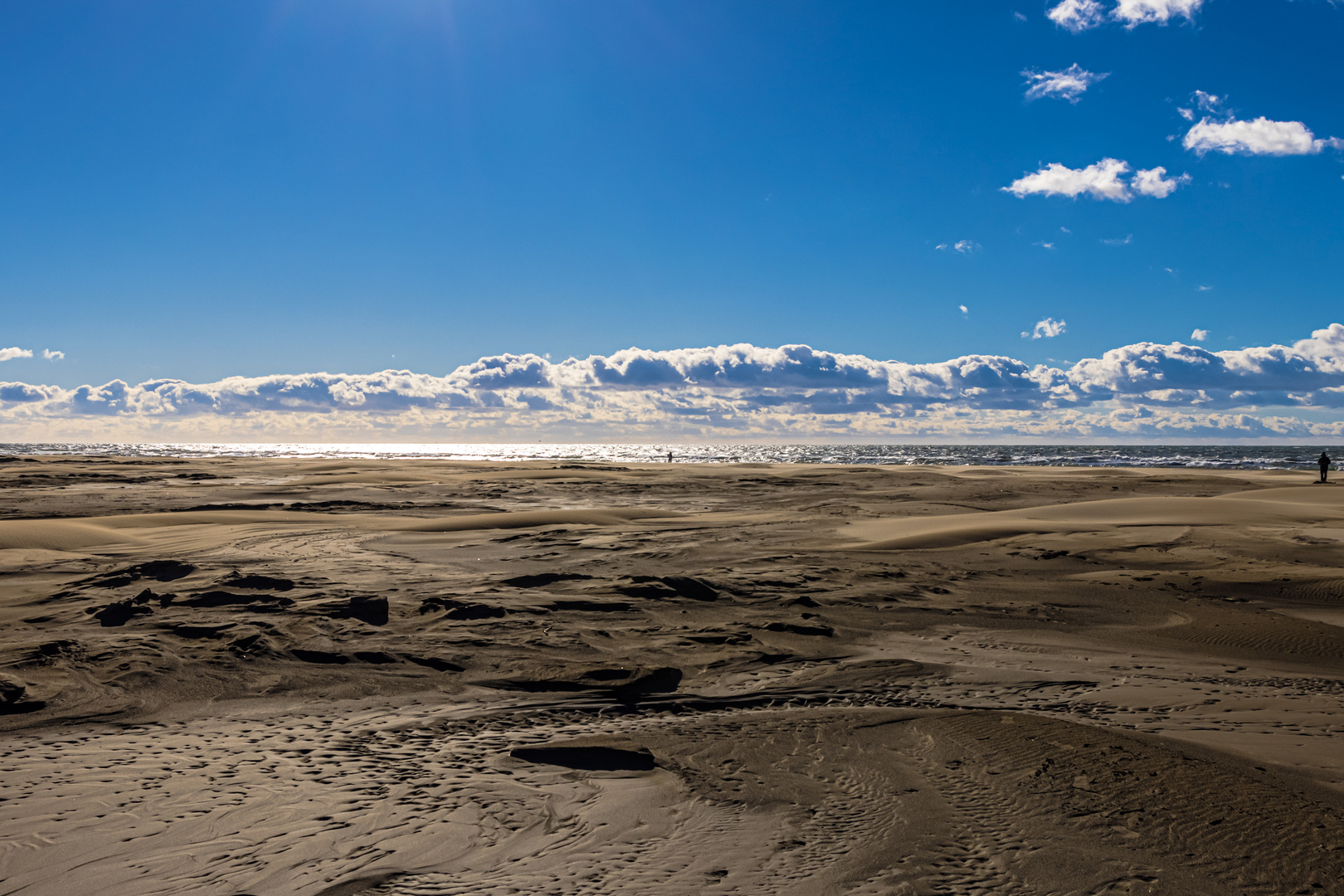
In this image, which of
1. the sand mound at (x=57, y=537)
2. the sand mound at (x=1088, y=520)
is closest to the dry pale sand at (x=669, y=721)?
the sand mound at (x=57, y=537)

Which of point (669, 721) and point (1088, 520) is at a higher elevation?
point (1088, 520)

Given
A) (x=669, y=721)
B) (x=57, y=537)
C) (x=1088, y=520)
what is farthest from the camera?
(x=1088, y=520)

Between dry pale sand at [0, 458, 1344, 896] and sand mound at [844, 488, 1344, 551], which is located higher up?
sand mound at [844, 488, 1344, 551]

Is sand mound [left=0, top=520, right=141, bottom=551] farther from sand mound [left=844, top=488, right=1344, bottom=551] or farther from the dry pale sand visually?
sand mound [left=844, top=488, right=1344, bottom=551]

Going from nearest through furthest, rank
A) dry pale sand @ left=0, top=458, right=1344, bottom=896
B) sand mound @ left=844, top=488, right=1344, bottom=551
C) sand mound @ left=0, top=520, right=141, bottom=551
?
dry pale sand @ left=0, top=458, right=1344, bottom=896, sand mound @ left=0, top=520, right=141, bottom=551, sand mound @ left=844, top=488, right=1344, bottom=551

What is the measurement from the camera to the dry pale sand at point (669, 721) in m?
3.19

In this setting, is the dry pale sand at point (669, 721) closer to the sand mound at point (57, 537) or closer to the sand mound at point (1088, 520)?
the sand mound at point (57, 537)

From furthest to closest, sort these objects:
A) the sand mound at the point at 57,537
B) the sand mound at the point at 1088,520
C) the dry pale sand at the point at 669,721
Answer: the sand mound at the point at 1088,520 → the sand mound at the point at 57,537 → the dry pale sand at the point at 669,721

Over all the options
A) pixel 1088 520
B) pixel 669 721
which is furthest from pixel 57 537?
pixel 1088 520

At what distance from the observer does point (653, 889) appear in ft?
9.71

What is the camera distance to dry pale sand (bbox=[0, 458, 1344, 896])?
3188 mm

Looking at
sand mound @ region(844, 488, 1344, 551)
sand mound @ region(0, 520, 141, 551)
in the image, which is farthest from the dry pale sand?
sand mound @ region(844, 488, 1344, 551)

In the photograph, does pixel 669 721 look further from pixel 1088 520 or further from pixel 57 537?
pixel 1088 520

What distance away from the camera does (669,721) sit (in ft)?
16.1
